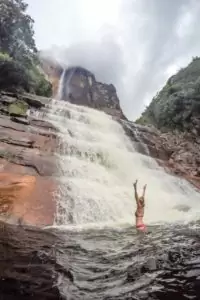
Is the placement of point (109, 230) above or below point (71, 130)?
below

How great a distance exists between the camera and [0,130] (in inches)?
704

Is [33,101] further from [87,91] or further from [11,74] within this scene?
[87,91]

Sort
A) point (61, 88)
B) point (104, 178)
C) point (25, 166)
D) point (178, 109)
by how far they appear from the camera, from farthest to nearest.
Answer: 1. point (61, 88)
2. point (178, 109)
3. point (104, 178)
4. point (25, 166)

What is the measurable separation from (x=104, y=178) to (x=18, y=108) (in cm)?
735

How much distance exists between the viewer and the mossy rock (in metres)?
20.5

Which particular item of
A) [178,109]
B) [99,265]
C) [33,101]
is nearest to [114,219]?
[99,265]

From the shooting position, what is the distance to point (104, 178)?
17344mm

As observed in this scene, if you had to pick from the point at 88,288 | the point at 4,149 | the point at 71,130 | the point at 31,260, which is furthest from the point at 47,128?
the point at 88,288

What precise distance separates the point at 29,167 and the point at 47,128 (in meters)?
4.76

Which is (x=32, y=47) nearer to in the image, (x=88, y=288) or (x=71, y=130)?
(x=71, y=130)

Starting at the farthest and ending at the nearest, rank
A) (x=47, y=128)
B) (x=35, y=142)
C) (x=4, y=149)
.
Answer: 1. (x=47, y=128)
2. (x=35, y=142)
3. (x=4, y=149)

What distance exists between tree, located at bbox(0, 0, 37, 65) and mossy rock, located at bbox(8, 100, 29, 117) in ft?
27.3

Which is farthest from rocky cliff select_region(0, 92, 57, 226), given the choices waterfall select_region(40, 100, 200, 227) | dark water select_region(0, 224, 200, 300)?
dark water select_region(0, 224, 200, 300)

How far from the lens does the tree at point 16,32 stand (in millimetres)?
30094
